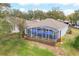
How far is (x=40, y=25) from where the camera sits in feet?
9.22

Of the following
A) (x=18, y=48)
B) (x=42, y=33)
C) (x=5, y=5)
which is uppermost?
(x=5, y=5)

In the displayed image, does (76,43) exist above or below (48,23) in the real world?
below

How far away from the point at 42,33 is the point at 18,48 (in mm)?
192

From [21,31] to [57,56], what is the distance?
299 millimetres

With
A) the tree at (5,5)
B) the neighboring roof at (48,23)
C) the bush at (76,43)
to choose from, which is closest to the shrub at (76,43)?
the bush at (76,43)

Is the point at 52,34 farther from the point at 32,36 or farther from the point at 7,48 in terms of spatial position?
the point at 7,48

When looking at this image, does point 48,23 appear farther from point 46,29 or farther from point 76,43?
point 76,43

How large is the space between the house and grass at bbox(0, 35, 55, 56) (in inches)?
2.9

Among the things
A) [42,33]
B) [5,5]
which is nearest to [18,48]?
[42,33]

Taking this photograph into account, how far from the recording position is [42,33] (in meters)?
2.80

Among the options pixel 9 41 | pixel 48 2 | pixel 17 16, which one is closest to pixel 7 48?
pixel 9 41

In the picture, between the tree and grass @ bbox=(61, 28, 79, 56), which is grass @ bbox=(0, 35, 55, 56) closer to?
grass @ bbox=(61, 28, 79, 56)

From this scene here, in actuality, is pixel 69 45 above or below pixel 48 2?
below

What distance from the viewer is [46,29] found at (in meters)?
2.80
